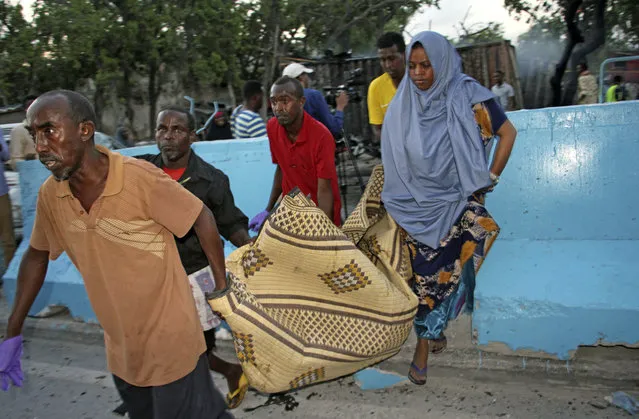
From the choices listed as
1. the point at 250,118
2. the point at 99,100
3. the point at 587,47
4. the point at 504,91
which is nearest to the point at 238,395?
the point at 250,118

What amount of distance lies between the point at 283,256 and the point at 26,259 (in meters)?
1.04

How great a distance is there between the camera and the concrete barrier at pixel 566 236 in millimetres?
3178

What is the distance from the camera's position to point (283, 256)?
2.49 metres

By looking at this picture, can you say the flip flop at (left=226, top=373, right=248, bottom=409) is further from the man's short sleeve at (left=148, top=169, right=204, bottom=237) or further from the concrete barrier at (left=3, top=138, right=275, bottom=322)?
the concrete barrier at (left=3, top=138, right=275, bottom=322)

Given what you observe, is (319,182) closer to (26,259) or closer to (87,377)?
(26,259)

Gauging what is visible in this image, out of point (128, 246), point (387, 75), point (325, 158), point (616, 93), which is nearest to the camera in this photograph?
point (128, 246)

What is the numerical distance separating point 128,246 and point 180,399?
587 mm

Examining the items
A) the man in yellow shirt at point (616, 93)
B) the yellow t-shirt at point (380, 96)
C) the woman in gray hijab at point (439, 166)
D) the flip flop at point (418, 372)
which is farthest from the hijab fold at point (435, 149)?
the man in yellow shirt at point (616, 93)

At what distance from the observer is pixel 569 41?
13.4 m

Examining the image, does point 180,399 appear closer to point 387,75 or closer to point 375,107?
point 375,107

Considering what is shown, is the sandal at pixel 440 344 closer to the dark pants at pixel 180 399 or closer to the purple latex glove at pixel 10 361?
the dark pants at pixel 180 399

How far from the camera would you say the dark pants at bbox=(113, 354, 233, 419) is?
1.94 meters

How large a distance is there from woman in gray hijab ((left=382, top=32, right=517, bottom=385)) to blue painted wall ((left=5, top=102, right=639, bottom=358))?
0.52 meters

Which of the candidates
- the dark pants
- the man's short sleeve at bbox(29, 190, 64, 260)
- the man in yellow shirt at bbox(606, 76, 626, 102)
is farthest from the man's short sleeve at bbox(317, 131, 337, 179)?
the man in yellow shirt at bbox(606, 76, 626, 102)
